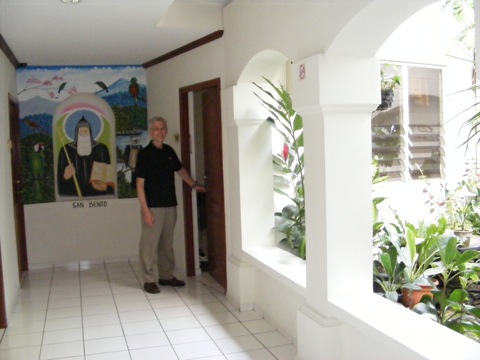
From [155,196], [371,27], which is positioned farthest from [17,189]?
[371,27]

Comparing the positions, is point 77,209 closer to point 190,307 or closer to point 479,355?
point 190,307

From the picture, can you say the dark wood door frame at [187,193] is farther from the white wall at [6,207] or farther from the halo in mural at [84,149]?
the white wall at [6,207]

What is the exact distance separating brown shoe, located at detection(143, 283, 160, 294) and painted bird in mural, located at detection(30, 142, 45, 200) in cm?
214

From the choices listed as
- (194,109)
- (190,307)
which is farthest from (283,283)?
(194,109)

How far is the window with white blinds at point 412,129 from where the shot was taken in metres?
6.18

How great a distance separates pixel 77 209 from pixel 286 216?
3277 millimetres

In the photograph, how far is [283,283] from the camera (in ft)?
12.5

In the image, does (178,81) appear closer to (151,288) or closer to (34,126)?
(34,126)

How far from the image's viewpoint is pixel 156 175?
16.9 feet

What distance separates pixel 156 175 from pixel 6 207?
144 cm

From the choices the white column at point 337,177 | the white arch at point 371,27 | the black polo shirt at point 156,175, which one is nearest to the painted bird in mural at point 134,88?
the black polo shirt at point 156,175

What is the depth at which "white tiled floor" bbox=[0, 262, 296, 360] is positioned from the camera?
3.69 meters

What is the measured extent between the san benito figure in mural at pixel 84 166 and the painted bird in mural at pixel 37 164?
0.20 m

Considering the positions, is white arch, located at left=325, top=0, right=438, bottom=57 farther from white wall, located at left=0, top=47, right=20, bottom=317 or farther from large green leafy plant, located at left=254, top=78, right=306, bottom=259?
white wall, located at left=0, top=47, right=20, bottom=317
